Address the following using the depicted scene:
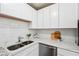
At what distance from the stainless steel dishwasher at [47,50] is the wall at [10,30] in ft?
2.21

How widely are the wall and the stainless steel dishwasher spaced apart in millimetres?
672

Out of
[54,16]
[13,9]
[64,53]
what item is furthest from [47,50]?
[13,9]

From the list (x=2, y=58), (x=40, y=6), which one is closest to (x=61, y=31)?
(x=40, y=6)

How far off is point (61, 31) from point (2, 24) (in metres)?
1.66

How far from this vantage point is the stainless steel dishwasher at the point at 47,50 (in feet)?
5.22

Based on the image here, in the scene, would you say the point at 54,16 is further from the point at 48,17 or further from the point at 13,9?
the point at 13,9

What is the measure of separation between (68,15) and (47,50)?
3.41 ft

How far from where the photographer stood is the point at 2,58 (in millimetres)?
845

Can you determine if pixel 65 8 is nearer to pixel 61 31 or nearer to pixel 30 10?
pixel 61 31

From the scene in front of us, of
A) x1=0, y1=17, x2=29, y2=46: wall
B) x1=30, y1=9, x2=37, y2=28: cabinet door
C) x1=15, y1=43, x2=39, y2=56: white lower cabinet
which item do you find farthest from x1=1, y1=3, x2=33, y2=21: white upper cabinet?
x1=15, y1=43, x2=39, y2=56: white lower cabinet

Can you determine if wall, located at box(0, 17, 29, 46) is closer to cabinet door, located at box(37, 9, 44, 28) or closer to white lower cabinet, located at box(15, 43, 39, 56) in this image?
white lower cabinet, located at box(15, 43, 39, 56)

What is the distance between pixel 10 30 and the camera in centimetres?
158

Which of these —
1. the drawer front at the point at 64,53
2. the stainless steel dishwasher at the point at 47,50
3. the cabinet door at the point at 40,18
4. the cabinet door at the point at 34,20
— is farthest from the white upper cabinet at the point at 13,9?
the drawer front at the point at 64,53

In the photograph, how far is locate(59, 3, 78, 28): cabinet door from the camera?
170cm
